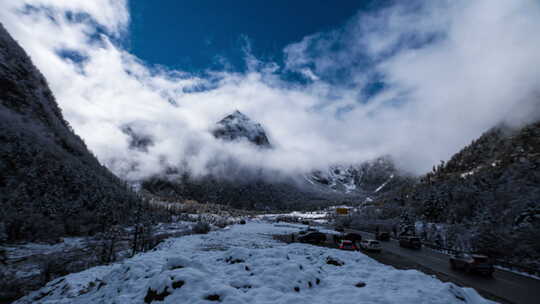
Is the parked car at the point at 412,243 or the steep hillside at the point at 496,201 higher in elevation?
the steep hillside at the point at 496,201

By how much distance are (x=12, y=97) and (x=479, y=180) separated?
626 ft

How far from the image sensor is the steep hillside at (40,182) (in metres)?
62.2

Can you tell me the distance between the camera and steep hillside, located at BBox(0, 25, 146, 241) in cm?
6216

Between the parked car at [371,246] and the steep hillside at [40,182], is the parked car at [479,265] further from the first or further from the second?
the steep hillside at [40,182]

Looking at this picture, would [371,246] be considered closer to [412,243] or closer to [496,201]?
[412,243]

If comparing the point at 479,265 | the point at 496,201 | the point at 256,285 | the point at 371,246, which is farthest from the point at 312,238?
the point at 496,201

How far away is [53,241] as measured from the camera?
60500 mm

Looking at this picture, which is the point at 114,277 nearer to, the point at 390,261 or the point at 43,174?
the point at 390,261

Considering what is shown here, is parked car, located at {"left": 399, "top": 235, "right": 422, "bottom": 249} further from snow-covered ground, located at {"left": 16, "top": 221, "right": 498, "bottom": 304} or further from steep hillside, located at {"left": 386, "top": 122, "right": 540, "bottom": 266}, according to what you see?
snow-covered ground, located at {"left": 16, "top": 221, "right": 498, "bottom": 304}

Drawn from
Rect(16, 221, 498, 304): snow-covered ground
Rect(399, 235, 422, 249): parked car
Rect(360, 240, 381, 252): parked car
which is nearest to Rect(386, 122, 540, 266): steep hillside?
Rect(399, 235, 422, 249): parked car

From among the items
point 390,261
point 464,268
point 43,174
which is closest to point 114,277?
point 390,261

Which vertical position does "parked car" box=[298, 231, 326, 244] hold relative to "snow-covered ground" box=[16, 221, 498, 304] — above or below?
below

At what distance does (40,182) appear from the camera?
75812 mm

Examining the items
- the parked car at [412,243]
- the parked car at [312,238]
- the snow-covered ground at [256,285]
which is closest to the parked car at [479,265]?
the snow-covered ground at [256,285]
